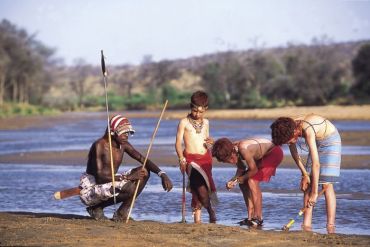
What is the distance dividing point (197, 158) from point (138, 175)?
27.7 inches

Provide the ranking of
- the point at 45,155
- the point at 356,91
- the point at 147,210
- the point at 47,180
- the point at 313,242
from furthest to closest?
the point at 356,91 < the point at 45,155 < the point at 47,180 < the point at 147,210 < the point at 313,242

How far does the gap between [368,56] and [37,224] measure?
46.8 metres

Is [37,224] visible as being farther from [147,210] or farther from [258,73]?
[258,73]

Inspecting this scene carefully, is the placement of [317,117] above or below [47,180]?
above

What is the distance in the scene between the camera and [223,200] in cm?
1183

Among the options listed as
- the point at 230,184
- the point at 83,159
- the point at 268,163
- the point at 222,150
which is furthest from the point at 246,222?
the point at 83,159

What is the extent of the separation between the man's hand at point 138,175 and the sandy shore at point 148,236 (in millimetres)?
475

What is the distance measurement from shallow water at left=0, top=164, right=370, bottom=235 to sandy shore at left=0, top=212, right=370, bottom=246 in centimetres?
99

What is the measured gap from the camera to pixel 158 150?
22375 mm

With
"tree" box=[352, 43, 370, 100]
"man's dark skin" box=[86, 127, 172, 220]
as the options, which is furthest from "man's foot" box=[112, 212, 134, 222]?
"tree" box=[352, 43, 370, 100]

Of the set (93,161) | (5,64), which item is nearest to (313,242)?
(93,161)

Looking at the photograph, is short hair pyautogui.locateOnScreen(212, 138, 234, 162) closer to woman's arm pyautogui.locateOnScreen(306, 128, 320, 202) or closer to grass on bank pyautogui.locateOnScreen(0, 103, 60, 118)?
woman's arm pyautogui.locateOnScreen(306, 128, 320, 202)

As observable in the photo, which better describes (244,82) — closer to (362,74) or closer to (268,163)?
(362,74)

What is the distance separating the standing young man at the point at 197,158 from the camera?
9359mm
